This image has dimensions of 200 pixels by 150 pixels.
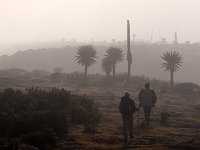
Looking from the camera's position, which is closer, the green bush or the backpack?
the backpack

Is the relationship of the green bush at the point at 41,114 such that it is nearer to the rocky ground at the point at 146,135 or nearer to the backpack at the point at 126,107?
the rocky ground at the point at 146,135

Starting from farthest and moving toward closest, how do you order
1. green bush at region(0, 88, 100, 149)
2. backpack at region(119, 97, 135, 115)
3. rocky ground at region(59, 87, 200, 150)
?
green bush at region(0, 88, 100, 149) < backpack at region(119, 97, 135, 115) < rocky ground at region(59, 87, 200, 150)

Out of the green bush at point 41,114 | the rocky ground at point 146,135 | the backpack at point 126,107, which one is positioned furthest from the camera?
the green bush at point 41,114

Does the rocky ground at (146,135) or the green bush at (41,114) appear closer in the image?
the rocky ground at (146,135)

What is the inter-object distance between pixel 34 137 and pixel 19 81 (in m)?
35.0

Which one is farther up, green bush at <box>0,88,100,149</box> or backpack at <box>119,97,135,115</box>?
backpack at <box>119,97,135,115</box>

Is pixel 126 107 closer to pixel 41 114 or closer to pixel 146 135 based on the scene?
pixel 146 135

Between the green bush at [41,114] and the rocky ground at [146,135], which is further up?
the green bush at [41,114]

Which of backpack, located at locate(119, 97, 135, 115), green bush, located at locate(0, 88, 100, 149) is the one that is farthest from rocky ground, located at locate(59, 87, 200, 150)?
backpack, located at locate(119, 97, 135, 115)

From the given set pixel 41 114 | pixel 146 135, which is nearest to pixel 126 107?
pixel 146 135

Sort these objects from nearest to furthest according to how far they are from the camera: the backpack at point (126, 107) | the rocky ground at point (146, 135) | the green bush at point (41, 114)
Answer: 1. the rocky ground at point (146, 135)
2. the backpack at point (126, 107)
3. the green bush at point (41, 114)

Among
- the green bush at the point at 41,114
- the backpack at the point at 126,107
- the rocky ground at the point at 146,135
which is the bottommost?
the rocky ground at the point at 146,135

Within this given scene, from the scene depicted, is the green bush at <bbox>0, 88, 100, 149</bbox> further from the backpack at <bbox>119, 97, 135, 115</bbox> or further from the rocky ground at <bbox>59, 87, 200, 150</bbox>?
the backpack at <bbox>119, 97, 135, 115</bbox>

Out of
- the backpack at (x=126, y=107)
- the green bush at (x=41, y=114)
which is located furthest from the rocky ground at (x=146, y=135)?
the backpack at (x=126, y=107)
